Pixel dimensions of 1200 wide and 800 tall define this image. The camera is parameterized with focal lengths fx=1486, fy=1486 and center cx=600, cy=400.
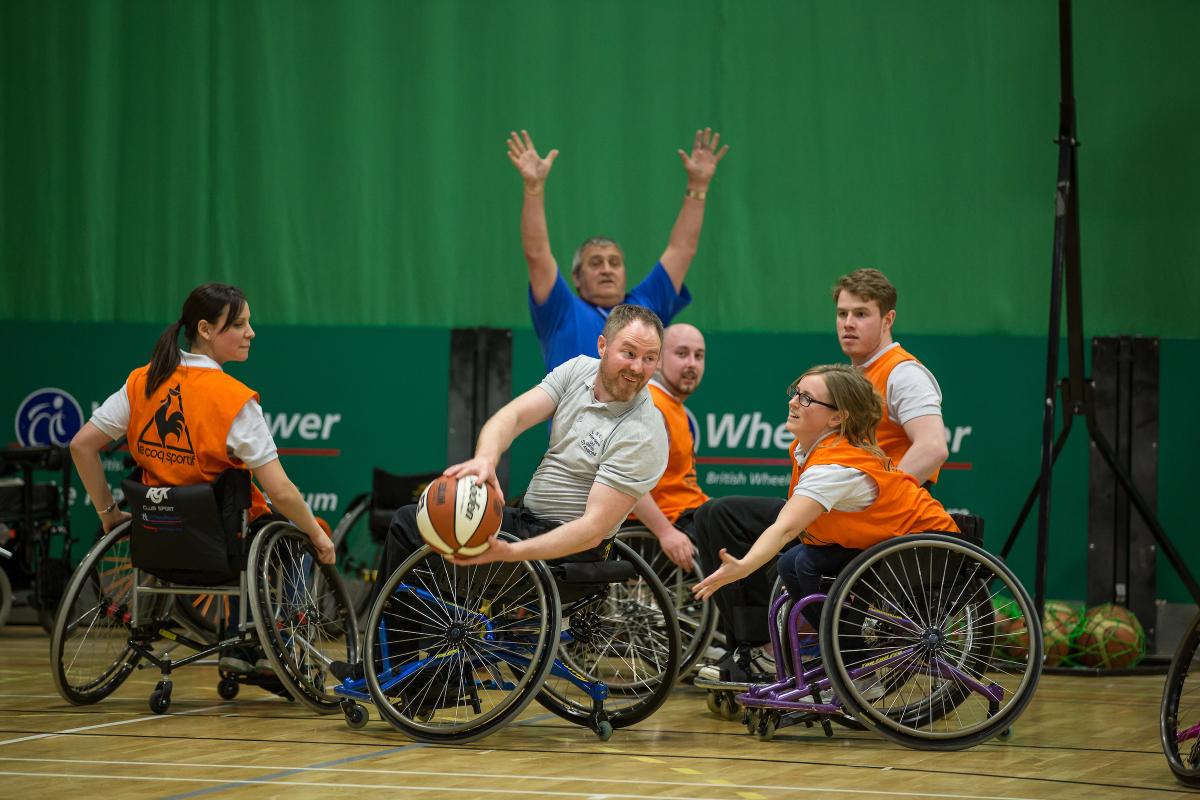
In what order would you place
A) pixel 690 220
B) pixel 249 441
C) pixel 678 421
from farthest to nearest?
pixel 690 220
pixel 678 421
pixel 249 441

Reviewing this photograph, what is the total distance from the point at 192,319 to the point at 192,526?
1.98 ft

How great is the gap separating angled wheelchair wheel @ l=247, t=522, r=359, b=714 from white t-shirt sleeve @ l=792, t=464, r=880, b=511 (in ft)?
4.60

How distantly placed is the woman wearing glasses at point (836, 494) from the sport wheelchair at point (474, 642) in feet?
1.16

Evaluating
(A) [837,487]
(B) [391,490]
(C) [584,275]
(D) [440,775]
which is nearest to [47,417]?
(B) [391,490]

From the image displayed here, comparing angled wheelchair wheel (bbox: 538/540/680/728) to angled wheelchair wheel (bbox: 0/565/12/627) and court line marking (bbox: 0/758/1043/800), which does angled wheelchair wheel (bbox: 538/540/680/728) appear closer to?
court line marking (bbox: 0/758/1043/800)

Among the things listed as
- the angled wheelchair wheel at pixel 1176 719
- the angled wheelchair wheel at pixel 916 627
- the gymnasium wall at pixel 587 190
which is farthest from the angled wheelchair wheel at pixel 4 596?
the angled wheelchair wheel at pixel 1176 719

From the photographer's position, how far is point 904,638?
348 centimetres

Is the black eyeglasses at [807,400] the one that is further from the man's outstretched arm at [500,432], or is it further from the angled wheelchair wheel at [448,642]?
the angled wheelchair wheel at [448,642]

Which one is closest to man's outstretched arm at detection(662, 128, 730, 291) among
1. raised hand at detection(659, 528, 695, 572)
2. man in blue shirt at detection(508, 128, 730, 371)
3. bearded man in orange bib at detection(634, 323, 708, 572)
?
man in blue shirt at detection(508, 128, 730, 371)

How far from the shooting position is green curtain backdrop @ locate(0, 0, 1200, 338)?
6172 millimetres

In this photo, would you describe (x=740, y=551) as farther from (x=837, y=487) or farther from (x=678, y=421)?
(x=678, y=421)

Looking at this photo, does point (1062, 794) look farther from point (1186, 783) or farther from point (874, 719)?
point (874, 719)

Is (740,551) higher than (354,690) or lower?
higher

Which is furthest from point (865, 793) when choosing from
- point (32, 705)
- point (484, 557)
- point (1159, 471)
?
point (1159, 471)
